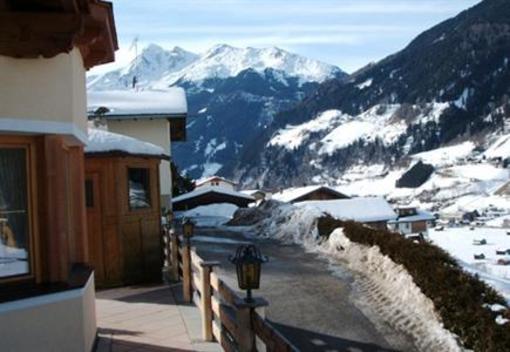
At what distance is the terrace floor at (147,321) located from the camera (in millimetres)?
7941

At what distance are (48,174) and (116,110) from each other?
19343 millimetres

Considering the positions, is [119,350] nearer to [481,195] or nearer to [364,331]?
[364,331]

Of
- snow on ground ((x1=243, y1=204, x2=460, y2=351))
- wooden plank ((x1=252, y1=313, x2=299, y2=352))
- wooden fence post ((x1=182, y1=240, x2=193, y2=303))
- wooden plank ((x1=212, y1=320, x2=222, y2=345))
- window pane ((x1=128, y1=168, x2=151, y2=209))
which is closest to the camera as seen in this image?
wooden plank ((x1=252, y1=313, x2=299, y2=352))

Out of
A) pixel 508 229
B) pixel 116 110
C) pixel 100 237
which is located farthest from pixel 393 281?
pixel 508 229

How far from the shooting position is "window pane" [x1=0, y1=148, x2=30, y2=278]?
6133mm

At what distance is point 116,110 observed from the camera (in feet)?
82.8

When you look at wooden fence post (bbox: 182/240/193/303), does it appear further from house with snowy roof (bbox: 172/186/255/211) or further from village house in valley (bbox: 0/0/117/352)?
house with snowy roof (bbox: 172/186/255/211)

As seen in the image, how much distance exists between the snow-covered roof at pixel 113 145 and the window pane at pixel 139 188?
1.21ft

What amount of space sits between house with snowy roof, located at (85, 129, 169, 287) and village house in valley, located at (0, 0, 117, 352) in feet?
16.3

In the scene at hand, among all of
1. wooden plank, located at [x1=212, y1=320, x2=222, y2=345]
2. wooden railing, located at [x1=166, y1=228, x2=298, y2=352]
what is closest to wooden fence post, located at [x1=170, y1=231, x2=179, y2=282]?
wooden railing, located at [x1=166, y1=228, x2=298, y2=352]

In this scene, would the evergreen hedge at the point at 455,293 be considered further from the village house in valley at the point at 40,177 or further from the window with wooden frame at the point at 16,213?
the window with wooden frame at the point at 16,213

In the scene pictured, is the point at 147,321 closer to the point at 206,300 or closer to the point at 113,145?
the point at 206,300

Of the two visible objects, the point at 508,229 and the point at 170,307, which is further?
the point at 508,229

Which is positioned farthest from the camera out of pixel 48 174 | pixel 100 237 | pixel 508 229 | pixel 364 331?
pixel 508 229
